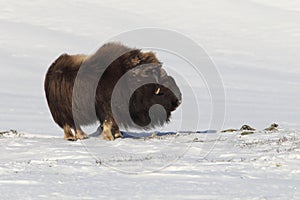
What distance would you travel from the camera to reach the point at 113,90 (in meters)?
14.2

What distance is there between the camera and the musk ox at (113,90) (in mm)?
14219

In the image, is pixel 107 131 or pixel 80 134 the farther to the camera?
pixel 80 134

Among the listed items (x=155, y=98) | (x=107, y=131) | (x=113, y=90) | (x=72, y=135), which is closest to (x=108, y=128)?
(x=107, y=131)

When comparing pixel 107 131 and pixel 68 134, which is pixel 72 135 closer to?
pixel 68 134

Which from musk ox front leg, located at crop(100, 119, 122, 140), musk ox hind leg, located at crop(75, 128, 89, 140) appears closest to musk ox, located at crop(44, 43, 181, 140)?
musk ox front leg, located at crop(100, 119, 122, 140)

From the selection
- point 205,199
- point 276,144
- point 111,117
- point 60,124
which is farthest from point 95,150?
point 205,199

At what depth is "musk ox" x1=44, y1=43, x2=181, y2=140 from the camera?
1422cm

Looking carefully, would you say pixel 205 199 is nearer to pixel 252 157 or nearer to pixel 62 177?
pixel 62 177

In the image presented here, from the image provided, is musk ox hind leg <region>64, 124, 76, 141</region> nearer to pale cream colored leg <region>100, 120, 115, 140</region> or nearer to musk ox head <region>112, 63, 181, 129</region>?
pale cream colored leg <region>100, 120, 115, 140</region>

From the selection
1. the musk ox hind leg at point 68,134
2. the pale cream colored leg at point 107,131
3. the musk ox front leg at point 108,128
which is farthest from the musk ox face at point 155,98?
the musk ox hind leg at point 68,134

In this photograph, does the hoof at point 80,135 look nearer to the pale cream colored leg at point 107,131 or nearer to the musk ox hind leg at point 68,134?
the musk ox hind leg at point 68,134

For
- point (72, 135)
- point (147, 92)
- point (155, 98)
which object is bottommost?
point (72, 135)

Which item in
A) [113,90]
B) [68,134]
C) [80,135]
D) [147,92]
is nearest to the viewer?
[113,90]

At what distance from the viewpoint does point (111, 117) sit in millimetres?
14383
